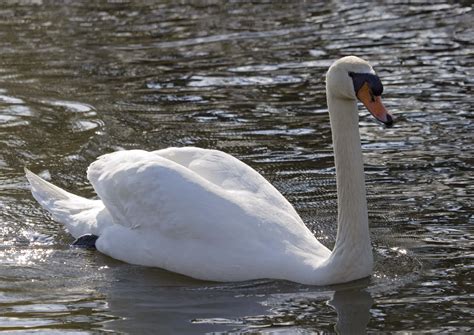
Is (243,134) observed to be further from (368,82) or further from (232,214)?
(368,82)

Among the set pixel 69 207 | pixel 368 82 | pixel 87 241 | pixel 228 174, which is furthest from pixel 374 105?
pixel 69 207

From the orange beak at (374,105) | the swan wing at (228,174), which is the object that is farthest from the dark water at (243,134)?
the orange beak at (374,105)

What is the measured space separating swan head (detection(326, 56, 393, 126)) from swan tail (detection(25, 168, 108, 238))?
220cm

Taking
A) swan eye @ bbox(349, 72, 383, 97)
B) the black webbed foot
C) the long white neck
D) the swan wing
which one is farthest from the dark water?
swan eye @ bbox(349, 72, 383, 97)

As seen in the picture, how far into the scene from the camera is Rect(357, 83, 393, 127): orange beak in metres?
6.90

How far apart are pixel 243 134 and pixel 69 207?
254 centimetres

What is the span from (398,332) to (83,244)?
275cm

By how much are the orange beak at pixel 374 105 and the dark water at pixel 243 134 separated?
109 cm

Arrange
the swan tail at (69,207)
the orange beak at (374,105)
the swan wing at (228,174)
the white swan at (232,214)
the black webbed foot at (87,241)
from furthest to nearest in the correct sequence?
the swan tail at (69,207)
the black webbed foot at (87,241)
the swan wing at (228,174)
the white swan at (232,214)
the orange beak at (374,105)

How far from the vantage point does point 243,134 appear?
35.6ft

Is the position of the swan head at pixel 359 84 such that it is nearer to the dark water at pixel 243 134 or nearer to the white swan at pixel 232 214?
the white swan at pixel 232 214

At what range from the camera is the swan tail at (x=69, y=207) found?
28.1 feet

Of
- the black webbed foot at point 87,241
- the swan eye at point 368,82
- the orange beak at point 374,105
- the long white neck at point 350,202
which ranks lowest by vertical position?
the black webbed foot at point 87,241

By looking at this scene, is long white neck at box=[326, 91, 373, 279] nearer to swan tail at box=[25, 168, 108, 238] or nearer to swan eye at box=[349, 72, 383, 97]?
swan eye at box=[349, 72, 383, 97]
